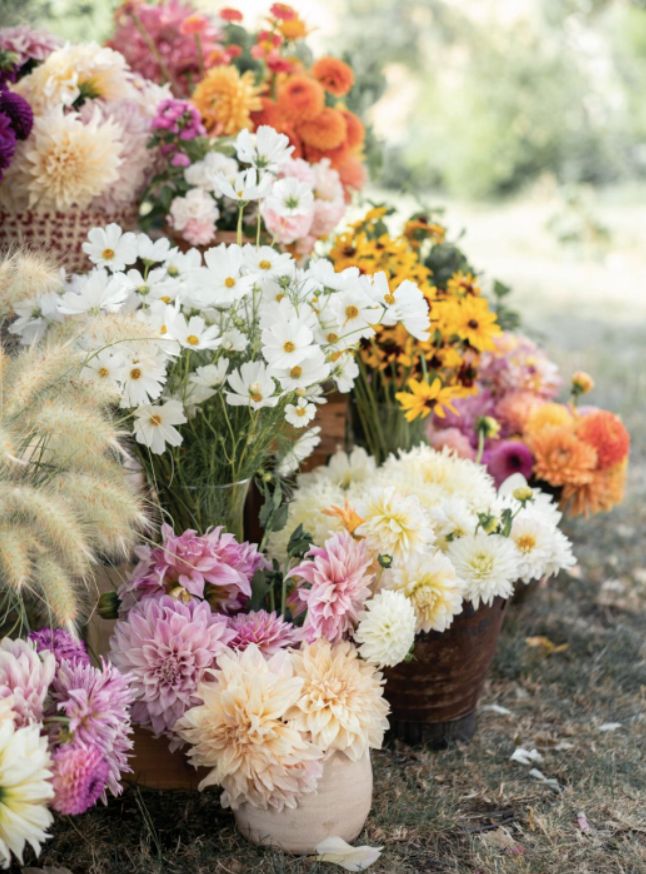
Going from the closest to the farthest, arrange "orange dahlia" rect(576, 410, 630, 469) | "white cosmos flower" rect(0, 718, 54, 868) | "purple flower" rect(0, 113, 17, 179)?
"white cosmos flower" rect(0, 718, 54, 868) → "purple flower" rect(0, 113, 17, 179) → "orange dahlia" rect(576, 410, 630, 469)

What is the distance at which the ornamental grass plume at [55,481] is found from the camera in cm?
142

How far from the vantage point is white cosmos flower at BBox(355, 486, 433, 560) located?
6.09 feet

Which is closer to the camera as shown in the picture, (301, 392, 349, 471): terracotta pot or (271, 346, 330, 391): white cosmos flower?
(271, 346, 330, 391): white cosmos flower

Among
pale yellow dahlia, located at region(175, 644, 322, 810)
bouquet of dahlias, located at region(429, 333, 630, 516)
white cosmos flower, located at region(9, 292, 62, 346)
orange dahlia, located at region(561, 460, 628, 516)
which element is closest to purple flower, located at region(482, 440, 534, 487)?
bouquet of dahlias, located at region(429, 333, 630, 516)

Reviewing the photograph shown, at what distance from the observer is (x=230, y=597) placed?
184cm

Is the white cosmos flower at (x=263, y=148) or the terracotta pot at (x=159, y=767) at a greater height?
the white cosmos flower at (x=263, y=148)

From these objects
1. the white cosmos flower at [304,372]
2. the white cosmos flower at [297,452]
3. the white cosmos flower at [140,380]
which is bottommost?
the white cosmos flower at [297,452]

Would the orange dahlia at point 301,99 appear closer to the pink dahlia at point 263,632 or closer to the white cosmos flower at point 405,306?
the white cosmos flower at point 405,306

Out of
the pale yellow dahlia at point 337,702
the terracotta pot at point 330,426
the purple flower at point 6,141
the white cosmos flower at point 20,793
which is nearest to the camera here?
the white cosmos flower at point 20,793

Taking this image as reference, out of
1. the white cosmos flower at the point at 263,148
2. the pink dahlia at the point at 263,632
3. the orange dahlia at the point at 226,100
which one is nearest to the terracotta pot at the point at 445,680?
the pink dahlia at the point at 263,632

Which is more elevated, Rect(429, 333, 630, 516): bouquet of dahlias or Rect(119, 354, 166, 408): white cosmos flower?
Rect(119, 354, 166, 408): white cosmos flower

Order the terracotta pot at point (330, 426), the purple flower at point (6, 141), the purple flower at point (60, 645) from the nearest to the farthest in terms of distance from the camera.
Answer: the purple flower at point (60, 645) < the purple flower at point (6, 141) < the terracotta pot at point (330, 426)

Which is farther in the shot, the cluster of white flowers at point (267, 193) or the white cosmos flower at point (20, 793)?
the cluster of white flowers at point (267, 193)

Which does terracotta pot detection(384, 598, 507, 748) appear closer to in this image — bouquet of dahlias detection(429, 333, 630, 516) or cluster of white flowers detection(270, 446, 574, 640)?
cluster of white flowers detection(270, 446, 574, 640)
